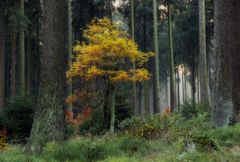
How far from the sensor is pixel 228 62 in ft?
29.6

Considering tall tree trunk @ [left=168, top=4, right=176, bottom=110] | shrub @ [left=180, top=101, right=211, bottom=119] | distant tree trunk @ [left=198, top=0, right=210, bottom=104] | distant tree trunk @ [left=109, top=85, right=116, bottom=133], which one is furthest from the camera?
tall tree trunk @ [left=168, top=4, right=176, bottom=110]

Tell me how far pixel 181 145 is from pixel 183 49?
32.4 m

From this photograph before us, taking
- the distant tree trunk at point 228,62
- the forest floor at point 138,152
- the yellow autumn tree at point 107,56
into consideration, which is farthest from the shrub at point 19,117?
the distant tree trunk at point 228,62

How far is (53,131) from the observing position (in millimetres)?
8602

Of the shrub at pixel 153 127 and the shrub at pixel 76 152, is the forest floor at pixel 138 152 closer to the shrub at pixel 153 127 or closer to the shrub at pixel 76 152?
the shrub at pixel 76 152

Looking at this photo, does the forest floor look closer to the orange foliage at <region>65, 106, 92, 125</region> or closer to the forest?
the forest

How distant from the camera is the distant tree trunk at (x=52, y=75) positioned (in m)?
8.57

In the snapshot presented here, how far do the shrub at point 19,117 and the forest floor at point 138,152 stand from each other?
7.05m

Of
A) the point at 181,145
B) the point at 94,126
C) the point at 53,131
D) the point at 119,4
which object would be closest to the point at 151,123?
the point at 53,131

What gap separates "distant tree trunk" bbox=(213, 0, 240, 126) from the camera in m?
8.98

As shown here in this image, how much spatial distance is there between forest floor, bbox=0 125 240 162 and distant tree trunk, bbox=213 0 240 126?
0.73 m

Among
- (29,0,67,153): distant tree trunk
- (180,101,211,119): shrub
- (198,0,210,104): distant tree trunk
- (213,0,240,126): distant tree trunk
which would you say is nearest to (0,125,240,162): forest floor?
(29,0,67,153): distant tree trunk

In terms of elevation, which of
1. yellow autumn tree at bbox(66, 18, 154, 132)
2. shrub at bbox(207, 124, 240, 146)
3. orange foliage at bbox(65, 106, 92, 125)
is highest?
yellow autumn tree at bbox(66, 18, 154, 132)

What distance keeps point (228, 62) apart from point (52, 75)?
4.29 meters
